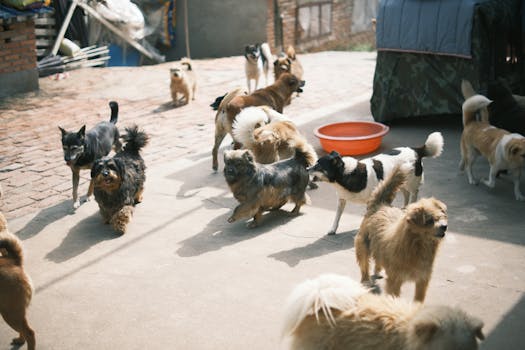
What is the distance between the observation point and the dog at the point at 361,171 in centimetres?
523

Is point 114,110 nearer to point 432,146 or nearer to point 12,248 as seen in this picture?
point 12,248

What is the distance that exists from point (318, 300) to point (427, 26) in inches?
255

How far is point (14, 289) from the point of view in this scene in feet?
12.2

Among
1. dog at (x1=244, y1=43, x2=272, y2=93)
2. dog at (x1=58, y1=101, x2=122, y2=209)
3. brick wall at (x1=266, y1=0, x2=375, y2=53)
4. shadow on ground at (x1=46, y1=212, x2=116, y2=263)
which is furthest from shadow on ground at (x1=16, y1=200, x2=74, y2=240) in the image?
brick wall at (x1=266, y1=0, x2=375, y2=53)

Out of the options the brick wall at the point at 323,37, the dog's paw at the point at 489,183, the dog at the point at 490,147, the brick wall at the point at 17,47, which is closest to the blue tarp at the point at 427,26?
the dog at the point at 490,147

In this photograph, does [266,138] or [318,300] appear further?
[266,138]

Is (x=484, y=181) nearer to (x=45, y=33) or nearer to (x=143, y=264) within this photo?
(x=143, y=264)

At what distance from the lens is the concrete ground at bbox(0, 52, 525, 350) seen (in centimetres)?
416

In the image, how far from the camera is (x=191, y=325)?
4.19 metres

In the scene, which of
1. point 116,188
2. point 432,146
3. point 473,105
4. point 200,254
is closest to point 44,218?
point 116,188

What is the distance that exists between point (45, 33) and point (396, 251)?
1350cm

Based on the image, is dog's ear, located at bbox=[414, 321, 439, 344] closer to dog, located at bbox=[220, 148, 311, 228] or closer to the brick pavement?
dog, located at bbox=[220, 148, 311, 228]

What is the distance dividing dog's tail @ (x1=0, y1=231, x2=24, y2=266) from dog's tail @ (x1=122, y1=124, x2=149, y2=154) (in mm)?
2911

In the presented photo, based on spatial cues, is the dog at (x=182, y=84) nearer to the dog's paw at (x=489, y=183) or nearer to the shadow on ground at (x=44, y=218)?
the shadow on ground at (x=44, y=218)
